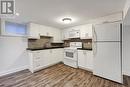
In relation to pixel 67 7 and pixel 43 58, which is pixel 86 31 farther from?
pixel 43 58

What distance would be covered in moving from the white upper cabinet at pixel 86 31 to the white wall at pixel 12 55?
105 inches

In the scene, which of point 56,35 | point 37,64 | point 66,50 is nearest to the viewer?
point 37,64

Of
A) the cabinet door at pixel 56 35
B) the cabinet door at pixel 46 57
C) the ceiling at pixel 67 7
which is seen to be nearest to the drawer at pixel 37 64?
the cabinet door at pixel 46 57

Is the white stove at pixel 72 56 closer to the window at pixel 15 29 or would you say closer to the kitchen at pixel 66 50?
the kitchen at pixel 66 50

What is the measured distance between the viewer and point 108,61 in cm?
272

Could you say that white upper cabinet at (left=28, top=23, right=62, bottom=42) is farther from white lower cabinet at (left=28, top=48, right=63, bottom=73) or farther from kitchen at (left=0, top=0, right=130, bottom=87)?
white lower cabinet at (left=28, top=48, right=63, bottom=73)

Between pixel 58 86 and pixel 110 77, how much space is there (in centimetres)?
161

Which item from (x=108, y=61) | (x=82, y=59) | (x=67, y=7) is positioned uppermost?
(x=67, y=7)

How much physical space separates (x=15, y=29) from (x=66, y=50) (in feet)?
8.40

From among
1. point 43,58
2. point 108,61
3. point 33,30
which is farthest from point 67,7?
point 43,58

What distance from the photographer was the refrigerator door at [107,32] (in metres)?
2.56

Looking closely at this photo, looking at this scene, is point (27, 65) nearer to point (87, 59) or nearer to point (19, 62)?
point (19, 62)

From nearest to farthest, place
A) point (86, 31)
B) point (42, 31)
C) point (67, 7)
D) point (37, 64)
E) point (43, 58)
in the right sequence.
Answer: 1. point (67, 7)
2. point (37, 64)
3. point (43, 58)
4. point (86, 31)
5. point (42, 31)

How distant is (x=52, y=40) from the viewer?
4.96 m
